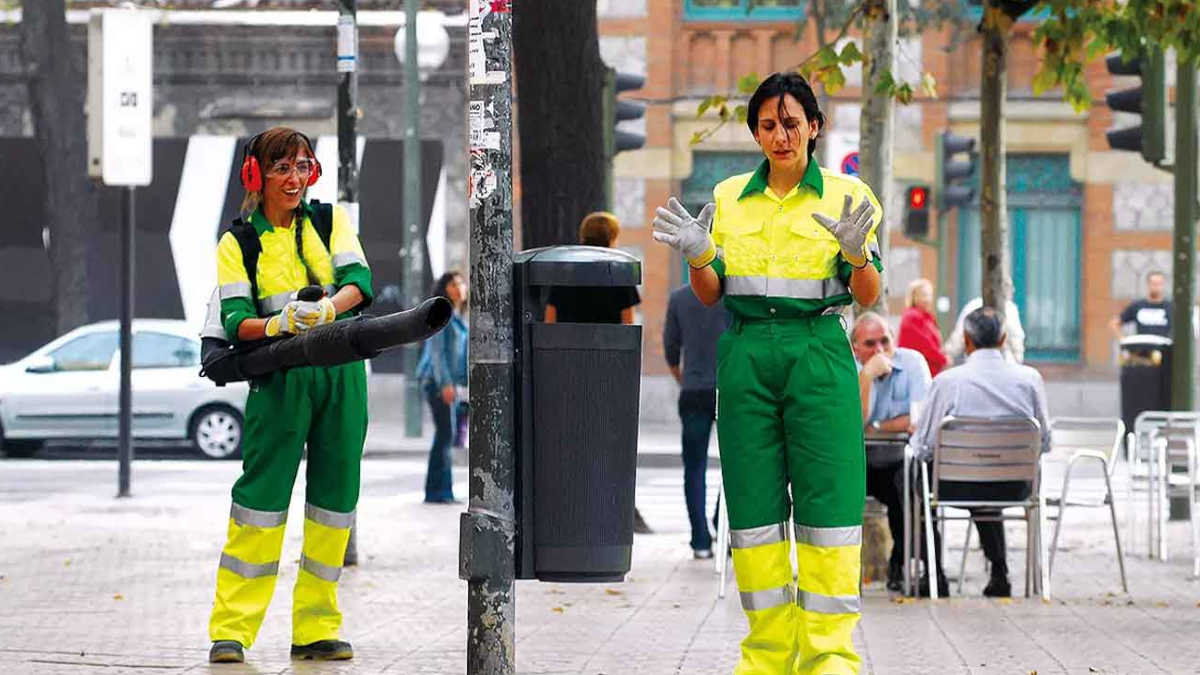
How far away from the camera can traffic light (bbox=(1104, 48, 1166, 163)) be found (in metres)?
16.7

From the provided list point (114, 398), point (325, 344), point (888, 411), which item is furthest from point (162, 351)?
point (325, 344)

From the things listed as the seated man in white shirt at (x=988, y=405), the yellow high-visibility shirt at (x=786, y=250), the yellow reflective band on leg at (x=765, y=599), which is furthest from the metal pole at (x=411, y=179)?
the yellow reflective band on leg at (x=765, y=599)

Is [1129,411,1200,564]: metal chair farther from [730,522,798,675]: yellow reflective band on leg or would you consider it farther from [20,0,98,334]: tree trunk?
[20,0,98,334]: tree trunk

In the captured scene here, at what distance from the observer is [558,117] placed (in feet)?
51.0

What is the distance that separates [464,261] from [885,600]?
72.8ft

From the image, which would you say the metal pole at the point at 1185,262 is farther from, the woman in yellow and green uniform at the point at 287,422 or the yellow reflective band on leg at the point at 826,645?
the yellow reflective band on leg at the point at 826,645

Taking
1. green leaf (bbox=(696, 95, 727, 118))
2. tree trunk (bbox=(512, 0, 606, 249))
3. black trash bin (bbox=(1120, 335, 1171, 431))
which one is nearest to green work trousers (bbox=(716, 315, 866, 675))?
green leaf (bbox=(696, 95, 727, 118))

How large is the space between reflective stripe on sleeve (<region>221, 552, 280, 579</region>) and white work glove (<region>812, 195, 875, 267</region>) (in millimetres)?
2749

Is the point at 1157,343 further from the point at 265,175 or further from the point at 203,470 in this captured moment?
the point at 265,175

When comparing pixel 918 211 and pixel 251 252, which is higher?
pixel 918 211

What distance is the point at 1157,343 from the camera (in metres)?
20.0

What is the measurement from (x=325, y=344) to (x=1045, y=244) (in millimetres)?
25222

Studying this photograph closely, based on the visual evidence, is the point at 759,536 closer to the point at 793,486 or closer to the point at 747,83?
the point at 793,486

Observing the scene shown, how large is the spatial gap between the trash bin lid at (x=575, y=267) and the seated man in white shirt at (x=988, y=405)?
5.41 m
